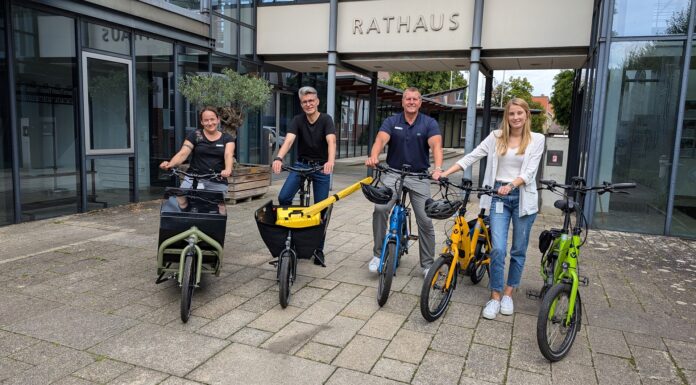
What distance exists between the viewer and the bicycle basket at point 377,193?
166 inches

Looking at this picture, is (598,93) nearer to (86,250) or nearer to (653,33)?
(653,33)

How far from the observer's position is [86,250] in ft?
17.6

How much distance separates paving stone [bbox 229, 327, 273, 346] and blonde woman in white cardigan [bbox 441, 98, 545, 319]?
168cm

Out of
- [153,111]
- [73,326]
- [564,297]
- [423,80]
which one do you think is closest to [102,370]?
[73,326]

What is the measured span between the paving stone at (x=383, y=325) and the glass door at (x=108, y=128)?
18.5 feet

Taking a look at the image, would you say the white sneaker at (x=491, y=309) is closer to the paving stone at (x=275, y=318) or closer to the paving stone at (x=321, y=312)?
the paving stone at (x=321, y=312)

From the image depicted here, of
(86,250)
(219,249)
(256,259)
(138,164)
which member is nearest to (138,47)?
(138,164)

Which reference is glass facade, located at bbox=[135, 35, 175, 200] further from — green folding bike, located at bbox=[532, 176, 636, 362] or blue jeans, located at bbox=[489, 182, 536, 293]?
green folding bike, located at bbox=[532, 176, 636, 362]

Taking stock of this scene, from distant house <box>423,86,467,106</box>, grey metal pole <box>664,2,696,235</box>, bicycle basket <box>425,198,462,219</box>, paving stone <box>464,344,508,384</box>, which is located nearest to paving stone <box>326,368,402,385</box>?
paving stone <box>464,344,508,384</box>

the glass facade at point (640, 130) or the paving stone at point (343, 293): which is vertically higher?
the glass facade at point (640, 130)

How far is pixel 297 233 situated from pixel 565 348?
2058 mm

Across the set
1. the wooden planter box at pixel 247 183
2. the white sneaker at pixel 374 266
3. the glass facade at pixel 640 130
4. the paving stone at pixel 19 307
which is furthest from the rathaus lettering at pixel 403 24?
the paving stone at pixel 19 307

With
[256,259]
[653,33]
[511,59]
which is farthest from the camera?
[511,59]

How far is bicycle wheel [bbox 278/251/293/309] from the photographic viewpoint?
379cm
